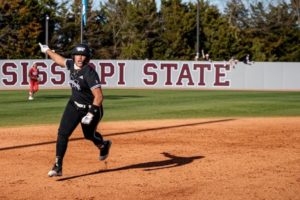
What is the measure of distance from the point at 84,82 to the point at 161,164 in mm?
2460

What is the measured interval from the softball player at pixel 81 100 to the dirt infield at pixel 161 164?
2.14 ft

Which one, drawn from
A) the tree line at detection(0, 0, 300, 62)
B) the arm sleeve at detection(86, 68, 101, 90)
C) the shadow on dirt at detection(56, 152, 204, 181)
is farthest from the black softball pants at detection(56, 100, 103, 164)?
the tree line at detection(0, 0, 300, 62)

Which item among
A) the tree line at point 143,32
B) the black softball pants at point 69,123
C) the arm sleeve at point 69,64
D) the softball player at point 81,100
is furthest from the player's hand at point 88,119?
the tree line at point 143,32

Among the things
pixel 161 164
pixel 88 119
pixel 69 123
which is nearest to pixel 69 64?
pixel 69 123

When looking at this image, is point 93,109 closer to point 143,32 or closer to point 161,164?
point 161,164

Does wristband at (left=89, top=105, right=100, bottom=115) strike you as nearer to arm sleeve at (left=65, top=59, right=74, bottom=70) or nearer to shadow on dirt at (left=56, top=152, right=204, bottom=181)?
arm sleeve at (left=65, top=59, right=74, bottom=70)

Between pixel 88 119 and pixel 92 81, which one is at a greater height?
pixel 92 81

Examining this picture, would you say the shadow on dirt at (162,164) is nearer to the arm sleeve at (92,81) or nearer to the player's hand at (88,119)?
the player's hand at (88,119)

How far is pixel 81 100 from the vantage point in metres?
8.77

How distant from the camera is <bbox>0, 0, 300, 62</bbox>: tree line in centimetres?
5634

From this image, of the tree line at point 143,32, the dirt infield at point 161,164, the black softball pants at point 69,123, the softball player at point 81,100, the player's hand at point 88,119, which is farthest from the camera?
the tree line at point 143,32

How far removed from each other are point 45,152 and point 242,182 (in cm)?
441

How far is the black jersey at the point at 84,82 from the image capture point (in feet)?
27.9

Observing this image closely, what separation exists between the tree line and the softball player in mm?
45530
